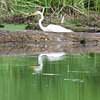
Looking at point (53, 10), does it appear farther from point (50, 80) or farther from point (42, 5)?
point (50, 80)

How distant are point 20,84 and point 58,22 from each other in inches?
440

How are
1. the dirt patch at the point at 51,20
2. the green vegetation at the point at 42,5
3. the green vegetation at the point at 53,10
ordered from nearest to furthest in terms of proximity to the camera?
the dirt patch at the point at 51,20
the green vegetation at the point at 53,10
the green vegetation at the point at 42,5

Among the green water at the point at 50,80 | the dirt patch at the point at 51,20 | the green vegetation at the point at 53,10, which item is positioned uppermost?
the green vegetation at the point at 53,10

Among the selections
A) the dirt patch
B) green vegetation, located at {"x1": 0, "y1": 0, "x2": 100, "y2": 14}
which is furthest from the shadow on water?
green vegetation, located at {"x1": 0, "y1": 0, "x2": 100, "y2": 14}

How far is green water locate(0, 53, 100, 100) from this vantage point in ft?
14.5

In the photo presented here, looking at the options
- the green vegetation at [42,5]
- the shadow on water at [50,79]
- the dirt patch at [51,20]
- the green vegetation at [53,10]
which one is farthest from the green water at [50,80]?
the green vegetation at [42,5]

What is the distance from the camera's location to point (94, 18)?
1652 centimetres

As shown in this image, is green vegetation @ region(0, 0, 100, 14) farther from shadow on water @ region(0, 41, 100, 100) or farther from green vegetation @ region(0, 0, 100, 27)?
shadow on water @ region(0, 41, 100, 100)

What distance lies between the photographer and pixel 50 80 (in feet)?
17.7

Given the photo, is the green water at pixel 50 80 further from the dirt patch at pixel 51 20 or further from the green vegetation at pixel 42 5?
the green vegetation at pixel 42 5

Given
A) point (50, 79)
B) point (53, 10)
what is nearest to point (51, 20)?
point (53, 10)

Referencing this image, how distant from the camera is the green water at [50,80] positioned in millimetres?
4434

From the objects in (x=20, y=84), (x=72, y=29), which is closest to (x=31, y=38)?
(x=72, y=29)

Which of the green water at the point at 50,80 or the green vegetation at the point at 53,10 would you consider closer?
the green water at the point at 50,80
